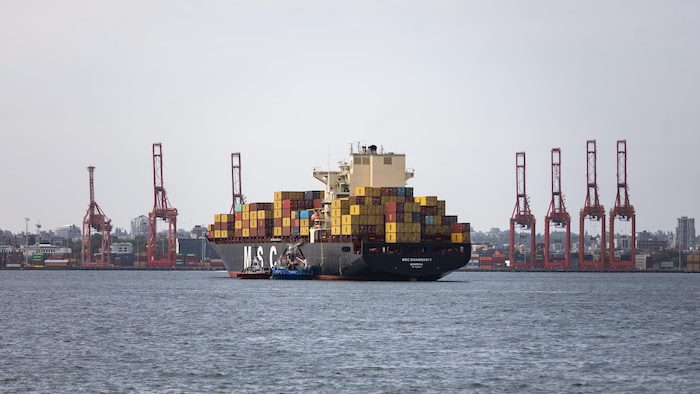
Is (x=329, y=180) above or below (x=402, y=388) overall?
above

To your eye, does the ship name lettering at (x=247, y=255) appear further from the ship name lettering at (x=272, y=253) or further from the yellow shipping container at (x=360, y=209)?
the yellow shipping container at (x=360, y=209)

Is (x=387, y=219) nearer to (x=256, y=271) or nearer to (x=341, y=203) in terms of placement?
(x=341, y=203)

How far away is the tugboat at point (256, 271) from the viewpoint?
14738 cm

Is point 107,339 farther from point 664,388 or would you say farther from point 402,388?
point 664,388

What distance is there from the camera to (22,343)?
221 ft

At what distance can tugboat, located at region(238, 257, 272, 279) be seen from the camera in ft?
484

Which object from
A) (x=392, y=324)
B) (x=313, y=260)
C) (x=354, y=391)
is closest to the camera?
(x=354, y=391)

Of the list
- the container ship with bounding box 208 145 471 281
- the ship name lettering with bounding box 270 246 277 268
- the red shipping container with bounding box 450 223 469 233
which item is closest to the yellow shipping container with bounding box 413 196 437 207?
the container ship with bounding box 208 145 471 281

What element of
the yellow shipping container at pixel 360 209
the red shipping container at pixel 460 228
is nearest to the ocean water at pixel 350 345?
the yellow shipping container at pixel 360 209

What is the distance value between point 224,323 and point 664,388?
33.9m

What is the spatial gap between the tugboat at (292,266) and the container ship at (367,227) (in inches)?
27.1

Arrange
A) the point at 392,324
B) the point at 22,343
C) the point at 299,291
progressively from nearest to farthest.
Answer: the point at 22,343 → the point at 392,324 → the point at 299,291

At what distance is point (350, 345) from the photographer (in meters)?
65.7

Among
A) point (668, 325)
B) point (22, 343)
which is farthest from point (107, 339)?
point (668, 325)
